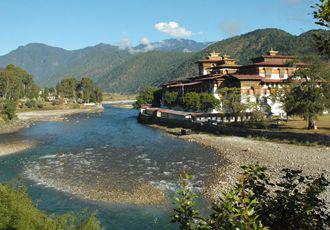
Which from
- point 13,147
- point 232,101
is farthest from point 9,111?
point 232,101

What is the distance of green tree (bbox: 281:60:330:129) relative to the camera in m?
49.1

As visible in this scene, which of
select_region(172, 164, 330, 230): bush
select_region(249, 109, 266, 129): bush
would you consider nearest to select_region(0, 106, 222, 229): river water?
select_region(249, 109, 266, 129): bush

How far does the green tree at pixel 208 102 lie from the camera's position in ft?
249

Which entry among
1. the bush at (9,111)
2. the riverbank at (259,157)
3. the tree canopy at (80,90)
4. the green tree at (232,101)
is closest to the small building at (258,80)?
the green tree at (232,101)

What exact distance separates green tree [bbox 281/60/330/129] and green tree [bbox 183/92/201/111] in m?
27.7

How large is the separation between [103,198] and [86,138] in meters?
37.4

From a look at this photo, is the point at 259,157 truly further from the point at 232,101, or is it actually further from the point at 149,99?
the point at 149,99

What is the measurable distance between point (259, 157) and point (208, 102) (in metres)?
37.3

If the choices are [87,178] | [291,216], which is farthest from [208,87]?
[291,216]

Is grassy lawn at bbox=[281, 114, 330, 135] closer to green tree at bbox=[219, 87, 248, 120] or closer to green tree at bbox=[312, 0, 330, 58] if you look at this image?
green tree at bbox=[219, 87, 248, 120]

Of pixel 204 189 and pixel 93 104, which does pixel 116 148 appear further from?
pixel 93 104

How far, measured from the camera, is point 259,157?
40.6 metres

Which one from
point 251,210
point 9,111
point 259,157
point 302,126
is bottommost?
point 259,157

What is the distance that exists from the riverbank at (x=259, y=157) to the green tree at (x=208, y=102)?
20856 millimetres
